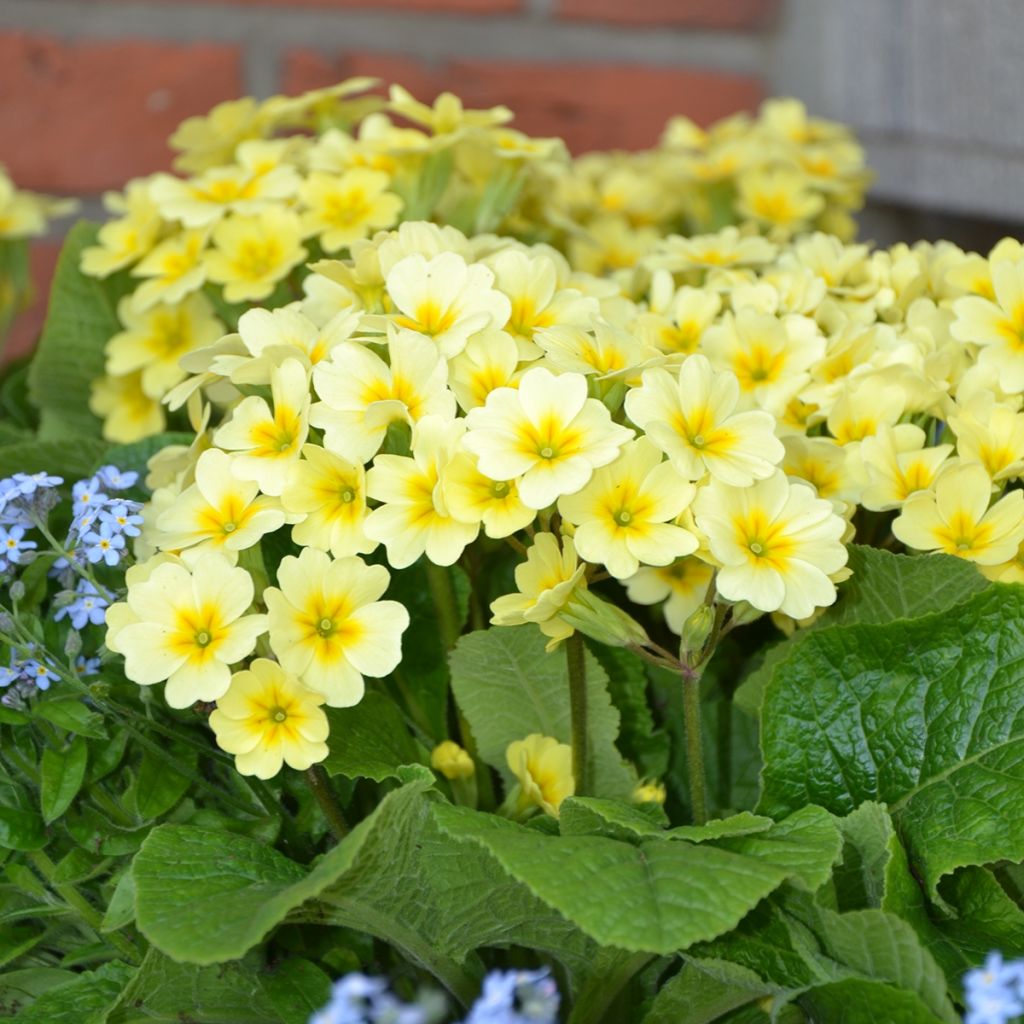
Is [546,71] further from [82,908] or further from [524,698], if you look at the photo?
[82,908]

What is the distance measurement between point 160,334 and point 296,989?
17.0 inches

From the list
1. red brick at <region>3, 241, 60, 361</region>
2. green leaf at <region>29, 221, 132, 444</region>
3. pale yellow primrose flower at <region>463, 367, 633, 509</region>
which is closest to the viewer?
pale yellow primrose flower at <region>463, 367, 633, 509</region>

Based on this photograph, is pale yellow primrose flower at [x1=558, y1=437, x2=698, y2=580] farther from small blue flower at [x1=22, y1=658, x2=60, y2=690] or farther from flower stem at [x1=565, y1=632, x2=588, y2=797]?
small blue flower at [x1=22, y1=658, x2=60, y2=690]

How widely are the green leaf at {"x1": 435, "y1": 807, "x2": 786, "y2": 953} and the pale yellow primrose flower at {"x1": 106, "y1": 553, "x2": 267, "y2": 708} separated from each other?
11 cm

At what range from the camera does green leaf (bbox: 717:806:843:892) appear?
0.51m

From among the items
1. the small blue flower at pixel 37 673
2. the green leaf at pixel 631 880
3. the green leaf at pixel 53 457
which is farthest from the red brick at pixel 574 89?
the green leaf at pixel 631 880

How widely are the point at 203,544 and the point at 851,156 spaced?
676mm

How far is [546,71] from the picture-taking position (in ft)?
4.39

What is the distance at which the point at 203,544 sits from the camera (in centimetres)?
60

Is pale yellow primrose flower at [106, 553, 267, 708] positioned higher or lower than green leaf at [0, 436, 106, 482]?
higher

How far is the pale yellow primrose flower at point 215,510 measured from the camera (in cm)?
59

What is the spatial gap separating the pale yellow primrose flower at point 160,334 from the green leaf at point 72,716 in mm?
280

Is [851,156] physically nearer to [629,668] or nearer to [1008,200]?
[1008,200]

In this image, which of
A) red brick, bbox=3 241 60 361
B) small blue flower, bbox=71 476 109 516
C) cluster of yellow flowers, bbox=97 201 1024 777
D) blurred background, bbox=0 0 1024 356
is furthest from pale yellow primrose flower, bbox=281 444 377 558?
red brick, bbox=3 241 60 361
